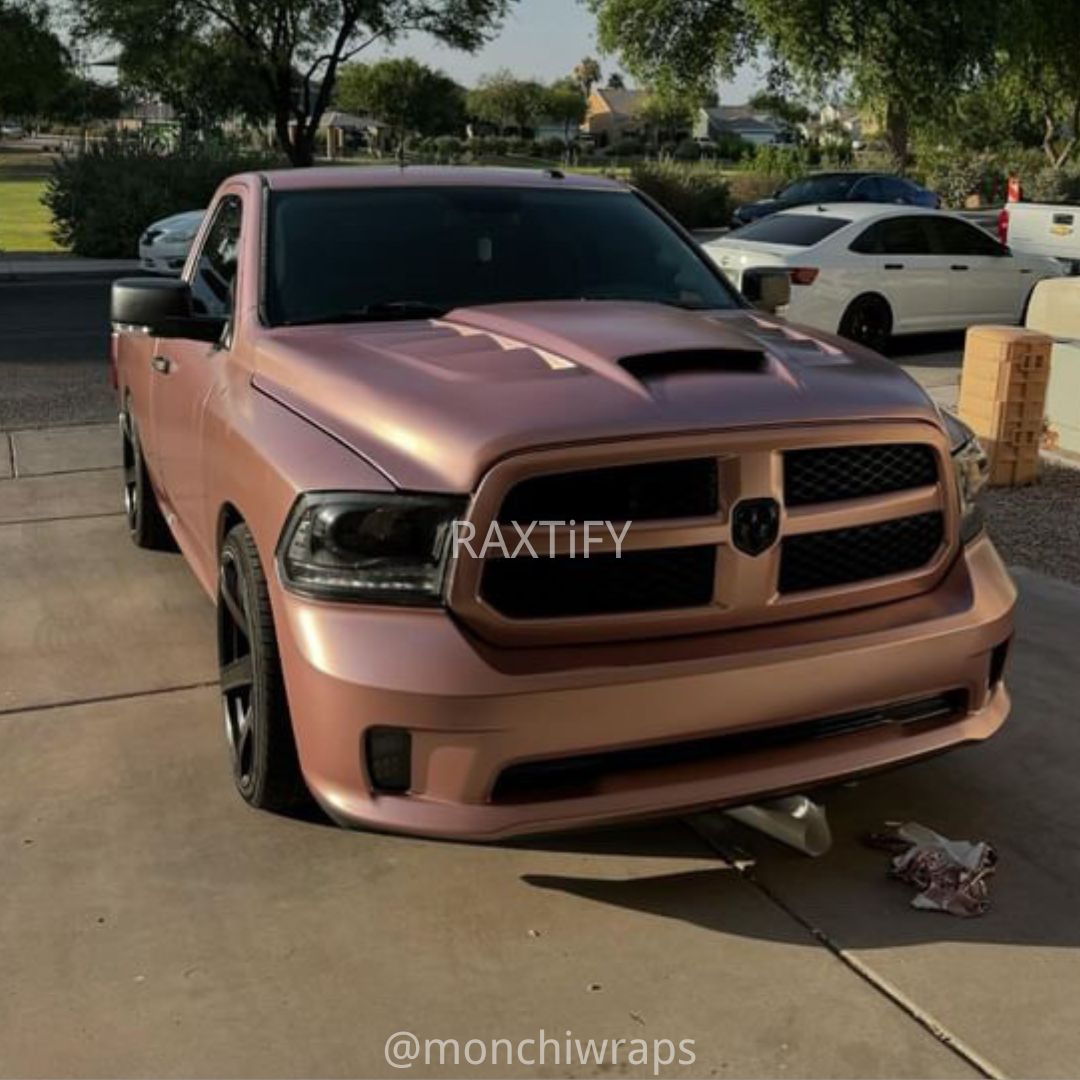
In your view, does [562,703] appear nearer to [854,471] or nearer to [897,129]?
[854,471]

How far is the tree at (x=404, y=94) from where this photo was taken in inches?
3383

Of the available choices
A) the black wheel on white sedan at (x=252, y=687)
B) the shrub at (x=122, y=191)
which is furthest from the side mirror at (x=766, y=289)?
the shrub at (x=122, y=191)

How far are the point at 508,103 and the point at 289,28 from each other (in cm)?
9004

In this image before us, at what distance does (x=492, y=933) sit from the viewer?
3141 millimetres

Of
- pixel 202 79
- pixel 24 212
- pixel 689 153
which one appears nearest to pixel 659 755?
pixel 202 79

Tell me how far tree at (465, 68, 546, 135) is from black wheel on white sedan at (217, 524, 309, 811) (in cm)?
11618

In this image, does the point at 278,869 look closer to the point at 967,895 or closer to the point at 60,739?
the point at 60,739

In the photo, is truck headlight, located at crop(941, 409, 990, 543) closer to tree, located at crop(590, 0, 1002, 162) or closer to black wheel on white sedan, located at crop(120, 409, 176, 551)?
black wheel on white sedan, located at crop(120, 409, 176, 551)

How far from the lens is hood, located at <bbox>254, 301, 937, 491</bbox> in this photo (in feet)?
9.58

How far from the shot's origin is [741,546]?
2971 millimetres

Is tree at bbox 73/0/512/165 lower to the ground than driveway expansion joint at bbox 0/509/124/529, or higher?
higher

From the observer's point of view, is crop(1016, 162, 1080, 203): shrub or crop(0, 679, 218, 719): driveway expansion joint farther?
crop(1016, 162, 1080, 203): shrub

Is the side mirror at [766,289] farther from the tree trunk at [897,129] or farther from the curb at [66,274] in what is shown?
the tree trunk at [897,129]

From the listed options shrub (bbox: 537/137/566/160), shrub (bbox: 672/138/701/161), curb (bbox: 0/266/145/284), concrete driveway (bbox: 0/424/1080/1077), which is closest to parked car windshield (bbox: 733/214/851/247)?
concrete driveway (bbox: 0/424/1080/1077)
